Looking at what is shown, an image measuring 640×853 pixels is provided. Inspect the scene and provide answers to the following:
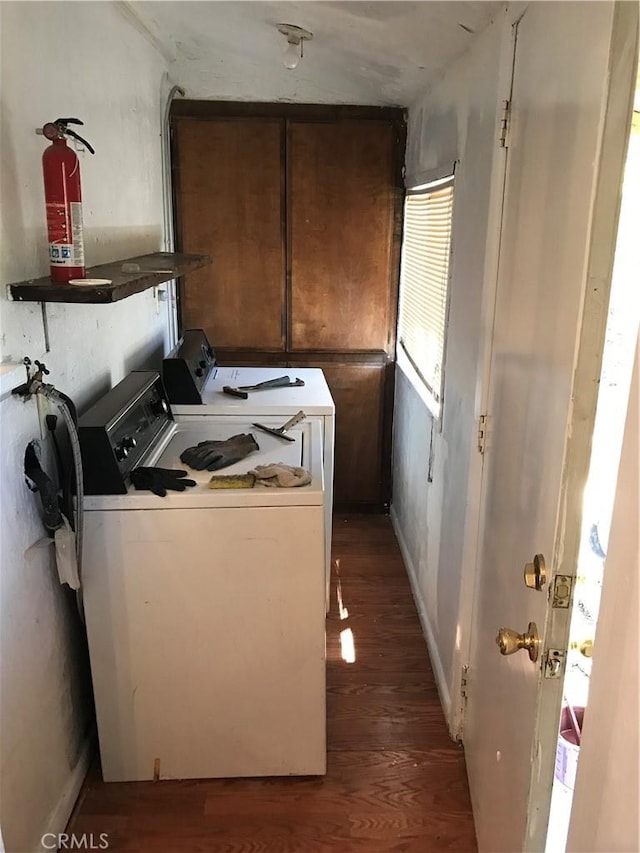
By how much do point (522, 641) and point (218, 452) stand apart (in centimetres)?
116

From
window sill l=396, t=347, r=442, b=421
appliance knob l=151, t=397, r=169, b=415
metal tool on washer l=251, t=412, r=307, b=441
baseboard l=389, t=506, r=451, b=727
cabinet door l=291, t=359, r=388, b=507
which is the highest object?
appliance knob l=151, t=397, r=169, b=415

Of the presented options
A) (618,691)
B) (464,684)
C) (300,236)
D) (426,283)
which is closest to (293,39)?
(426,283)

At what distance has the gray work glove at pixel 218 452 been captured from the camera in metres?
2.01

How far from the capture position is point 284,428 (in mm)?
2404

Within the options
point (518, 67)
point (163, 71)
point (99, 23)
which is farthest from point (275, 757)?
point (163, 71)

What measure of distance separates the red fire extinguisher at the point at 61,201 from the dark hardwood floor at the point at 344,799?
1.46 meters

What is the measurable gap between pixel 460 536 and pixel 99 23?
1.88 metres

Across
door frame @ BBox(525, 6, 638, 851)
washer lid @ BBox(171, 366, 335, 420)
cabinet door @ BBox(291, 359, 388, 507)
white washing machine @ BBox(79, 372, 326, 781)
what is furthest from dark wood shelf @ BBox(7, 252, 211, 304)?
cabinet door @ BBox(291, 359, 388, 507)

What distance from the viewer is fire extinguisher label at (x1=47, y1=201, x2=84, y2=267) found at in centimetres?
152

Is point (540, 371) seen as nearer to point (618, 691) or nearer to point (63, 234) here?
point (618, 691)

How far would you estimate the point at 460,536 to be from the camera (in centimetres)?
210

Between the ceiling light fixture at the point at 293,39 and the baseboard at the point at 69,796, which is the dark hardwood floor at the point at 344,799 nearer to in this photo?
the baseboard at the point at 69,796

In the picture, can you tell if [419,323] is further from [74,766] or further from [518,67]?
[74,766]

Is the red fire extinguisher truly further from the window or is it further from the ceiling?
the window
